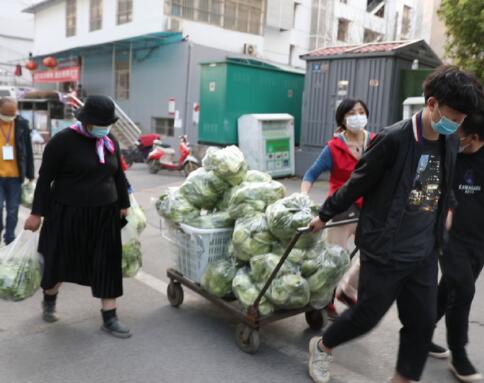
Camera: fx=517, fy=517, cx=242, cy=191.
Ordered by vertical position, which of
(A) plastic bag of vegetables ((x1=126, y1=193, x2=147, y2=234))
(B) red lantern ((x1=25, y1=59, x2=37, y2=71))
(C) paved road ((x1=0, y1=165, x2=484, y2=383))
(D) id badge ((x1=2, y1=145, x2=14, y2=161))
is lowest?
(C) paved road ((x1=0, y1=165, x2=484, y2=383))

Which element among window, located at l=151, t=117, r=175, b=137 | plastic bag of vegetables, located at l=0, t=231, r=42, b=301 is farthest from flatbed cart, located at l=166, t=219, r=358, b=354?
window, located at l=151, t=117, r=175, b=137

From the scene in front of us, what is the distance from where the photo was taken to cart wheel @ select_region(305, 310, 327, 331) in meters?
3.89

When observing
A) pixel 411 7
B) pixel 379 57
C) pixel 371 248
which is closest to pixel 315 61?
pixel 379 57

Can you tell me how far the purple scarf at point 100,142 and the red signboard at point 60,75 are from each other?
1878 cm

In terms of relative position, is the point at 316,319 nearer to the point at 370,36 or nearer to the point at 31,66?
the point at 31,66

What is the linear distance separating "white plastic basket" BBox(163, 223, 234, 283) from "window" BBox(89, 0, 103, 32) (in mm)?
20192

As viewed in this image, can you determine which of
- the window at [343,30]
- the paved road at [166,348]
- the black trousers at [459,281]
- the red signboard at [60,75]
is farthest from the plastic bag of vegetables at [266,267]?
the window at [343,30]

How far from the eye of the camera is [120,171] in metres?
3.95

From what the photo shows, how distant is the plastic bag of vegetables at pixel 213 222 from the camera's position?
3.79 meters

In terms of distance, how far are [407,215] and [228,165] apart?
161cm

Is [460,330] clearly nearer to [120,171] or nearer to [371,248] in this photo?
[371,248]

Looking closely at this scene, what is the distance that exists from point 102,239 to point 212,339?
1073 millimetres

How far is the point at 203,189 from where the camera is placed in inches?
156

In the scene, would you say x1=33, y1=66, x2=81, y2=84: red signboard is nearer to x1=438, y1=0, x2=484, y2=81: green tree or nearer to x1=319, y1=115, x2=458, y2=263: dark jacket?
x1=438, y1=0, x2=484, y2=81: green tree
